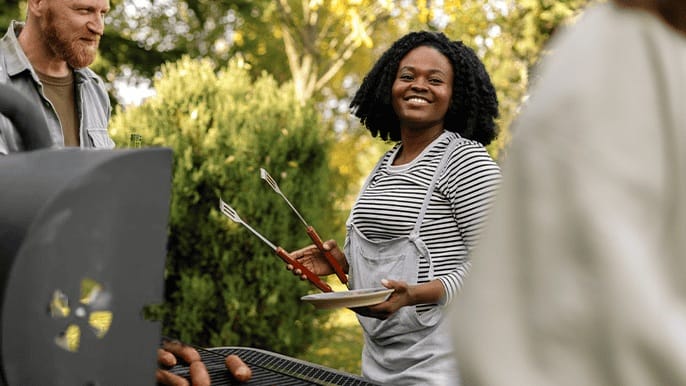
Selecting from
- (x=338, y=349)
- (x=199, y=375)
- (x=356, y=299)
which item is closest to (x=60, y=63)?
(x=199, y=375)

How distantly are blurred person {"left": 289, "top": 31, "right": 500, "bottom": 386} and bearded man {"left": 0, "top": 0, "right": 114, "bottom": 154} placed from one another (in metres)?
0.87

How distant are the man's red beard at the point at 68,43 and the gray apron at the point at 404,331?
3.54ft

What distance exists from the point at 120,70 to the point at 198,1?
156 cm

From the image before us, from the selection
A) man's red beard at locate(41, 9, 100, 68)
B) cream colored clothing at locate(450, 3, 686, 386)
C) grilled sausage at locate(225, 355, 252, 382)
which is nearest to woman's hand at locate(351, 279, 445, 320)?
grilled sausage at locate(225, 355, 252, 382)

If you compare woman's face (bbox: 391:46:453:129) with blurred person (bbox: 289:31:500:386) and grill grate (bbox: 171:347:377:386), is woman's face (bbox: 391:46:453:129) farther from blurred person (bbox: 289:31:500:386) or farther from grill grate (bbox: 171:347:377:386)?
grill grate (bbox: 171:347:377:386)

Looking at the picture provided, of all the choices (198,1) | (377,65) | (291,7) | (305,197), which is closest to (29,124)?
(377,65)

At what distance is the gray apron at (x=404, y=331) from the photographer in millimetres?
1979

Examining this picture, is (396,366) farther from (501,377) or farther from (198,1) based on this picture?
(198,1)

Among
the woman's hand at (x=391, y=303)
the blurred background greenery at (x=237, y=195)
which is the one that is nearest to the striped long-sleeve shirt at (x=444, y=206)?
the woman's hand at (x=391, y=303)

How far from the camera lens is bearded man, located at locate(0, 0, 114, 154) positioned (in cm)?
217

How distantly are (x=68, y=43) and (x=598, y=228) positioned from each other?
2106 millimetres

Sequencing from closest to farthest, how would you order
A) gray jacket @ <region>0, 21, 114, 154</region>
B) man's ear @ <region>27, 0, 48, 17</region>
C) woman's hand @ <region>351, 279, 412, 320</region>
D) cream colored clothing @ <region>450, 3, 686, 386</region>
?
cream colored clothing @ <region>450, 3, 686, 386</region>
woman's hand @ <region>351, 279, 412, 320</region>
gray jacket @ <region>0, 21, 114, 154</region>
man's ear @ <region>27, 0, 48, 17</region>

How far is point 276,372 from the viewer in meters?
1.95

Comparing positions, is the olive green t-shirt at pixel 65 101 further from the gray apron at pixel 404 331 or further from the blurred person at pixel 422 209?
the gray apron at pixel 404 331
